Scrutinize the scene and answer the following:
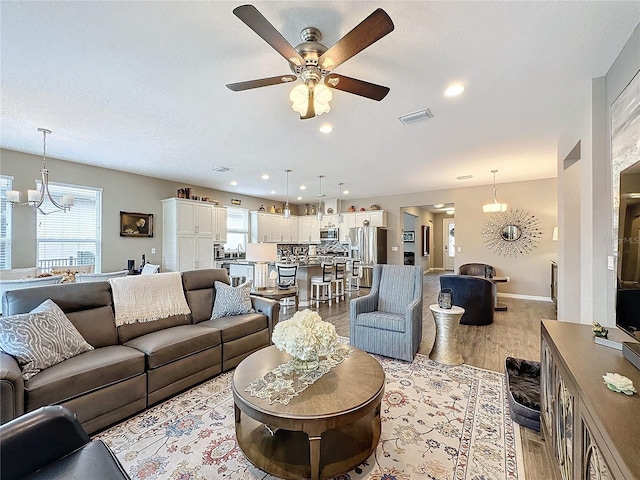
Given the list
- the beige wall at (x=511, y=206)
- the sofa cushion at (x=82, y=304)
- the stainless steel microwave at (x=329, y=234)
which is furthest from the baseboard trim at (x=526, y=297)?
the sofa cushion at (x=82, y=304)

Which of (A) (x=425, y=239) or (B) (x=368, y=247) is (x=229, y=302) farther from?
(A) (x=425, y=239)

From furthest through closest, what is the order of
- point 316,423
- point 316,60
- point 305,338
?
point 316,60 < point 305,338 < point 316,423

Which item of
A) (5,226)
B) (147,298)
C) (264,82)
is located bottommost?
(147,298)

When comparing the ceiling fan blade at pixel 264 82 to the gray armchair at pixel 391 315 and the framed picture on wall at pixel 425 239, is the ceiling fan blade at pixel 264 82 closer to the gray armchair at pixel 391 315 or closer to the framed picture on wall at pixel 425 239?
the gray armchair at pixel 391 315

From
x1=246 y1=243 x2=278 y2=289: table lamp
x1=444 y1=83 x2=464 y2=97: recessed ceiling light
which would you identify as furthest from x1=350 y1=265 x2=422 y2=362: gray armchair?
x1=444 y1=83 x2=464 y2=97: recessed ceiling light

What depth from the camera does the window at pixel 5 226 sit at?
4.34 m

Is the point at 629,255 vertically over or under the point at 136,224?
under

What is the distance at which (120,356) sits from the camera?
2174 millimetres

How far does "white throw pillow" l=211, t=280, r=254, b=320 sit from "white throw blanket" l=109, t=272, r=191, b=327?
1.05 feet

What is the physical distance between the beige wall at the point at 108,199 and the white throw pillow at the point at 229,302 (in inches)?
144

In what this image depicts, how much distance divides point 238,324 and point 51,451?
185cm

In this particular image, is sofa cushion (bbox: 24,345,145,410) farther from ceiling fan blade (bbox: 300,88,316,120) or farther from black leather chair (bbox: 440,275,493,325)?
black leather chair (bbox: 440,275,493,325)

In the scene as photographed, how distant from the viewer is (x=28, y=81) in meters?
2.58

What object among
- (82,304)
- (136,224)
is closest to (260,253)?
(82,304)
